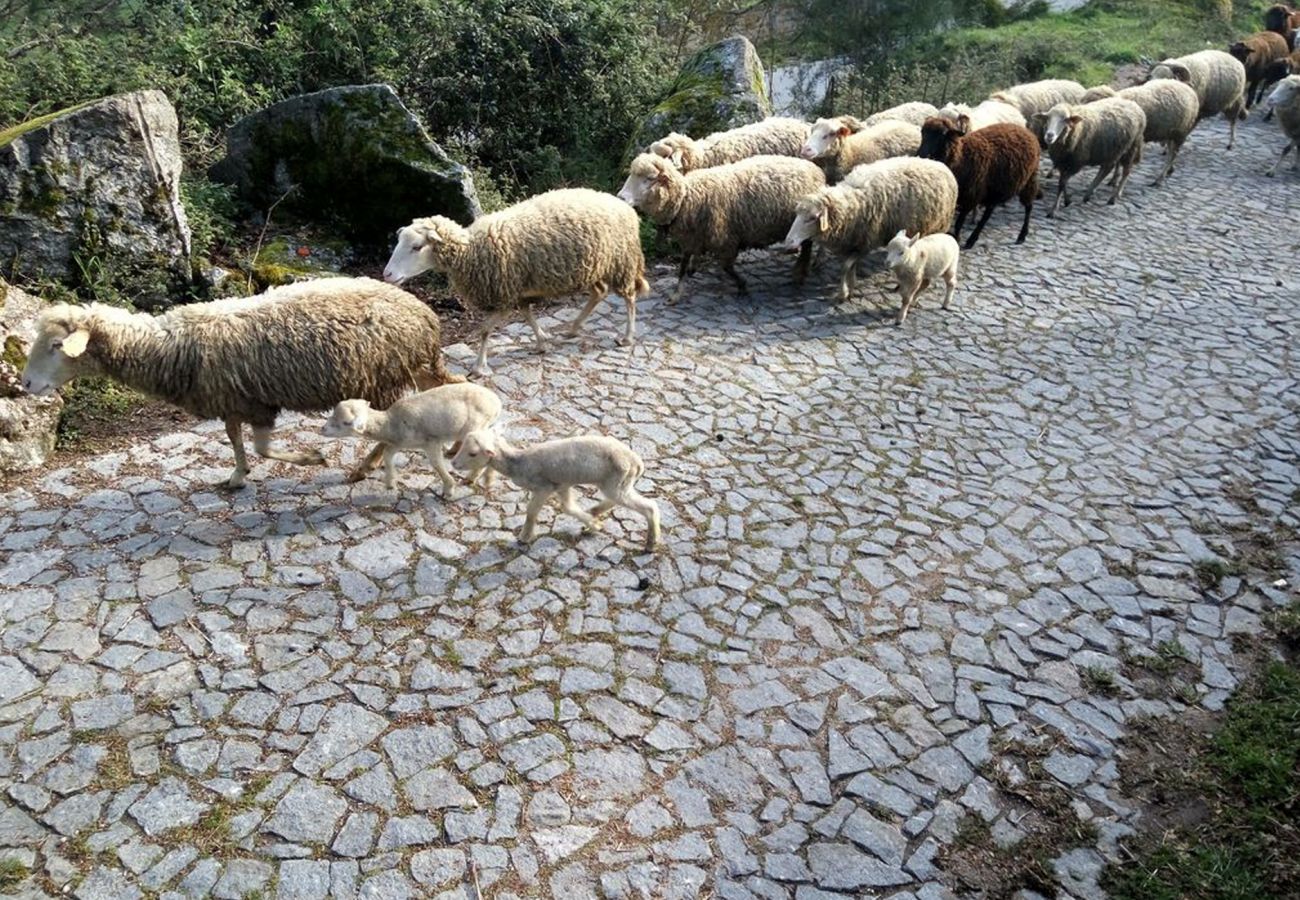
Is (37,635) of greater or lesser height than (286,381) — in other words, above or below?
below

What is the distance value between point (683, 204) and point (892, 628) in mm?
5622

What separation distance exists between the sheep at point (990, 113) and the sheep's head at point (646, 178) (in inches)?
193

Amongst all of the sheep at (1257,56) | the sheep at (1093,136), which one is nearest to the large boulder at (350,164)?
the sheep at (1093,136)

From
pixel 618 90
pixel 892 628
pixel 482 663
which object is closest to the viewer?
pixel 482 663

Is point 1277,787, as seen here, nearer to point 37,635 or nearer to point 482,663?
point 482,663

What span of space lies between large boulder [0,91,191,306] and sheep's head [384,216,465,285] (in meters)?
2.39

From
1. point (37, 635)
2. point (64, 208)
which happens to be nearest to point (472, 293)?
point (64, 208)

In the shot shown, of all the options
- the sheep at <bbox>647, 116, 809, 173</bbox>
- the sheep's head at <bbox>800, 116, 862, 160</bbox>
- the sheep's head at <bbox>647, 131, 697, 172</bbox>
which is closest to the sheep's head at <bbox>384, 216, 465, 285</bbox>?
the sheep's head at <bbox>647, 131, 697, 172</bbox>

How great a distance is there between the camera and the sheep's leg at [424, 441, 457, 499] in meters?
6.34

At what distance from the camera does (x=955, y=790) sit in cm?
477

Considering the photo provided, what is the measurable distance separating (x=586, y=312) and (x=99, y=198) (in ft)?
15.0

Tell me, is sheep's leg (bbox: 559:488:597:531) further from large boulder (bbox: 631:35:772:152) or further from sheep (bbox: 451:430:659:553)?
large boulder (bbox: 631:35:772:152)

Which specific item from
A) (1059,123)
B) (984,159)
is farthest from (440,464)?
(1059,123)

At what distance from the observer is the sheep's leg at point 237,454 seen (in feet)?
21.2
